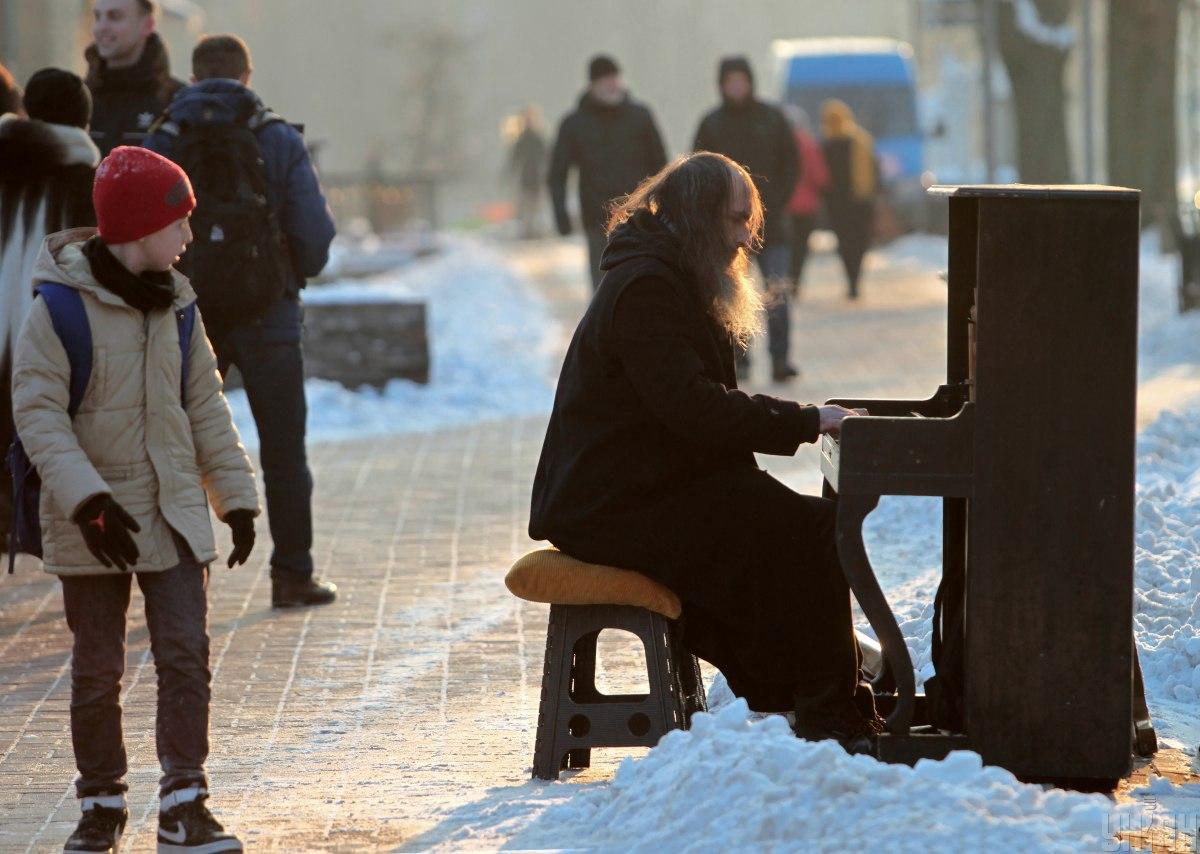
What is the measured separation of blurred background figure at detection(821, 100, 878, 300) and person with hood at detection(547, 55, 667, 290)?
798 cm

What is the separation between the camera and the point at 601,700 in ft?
16.6

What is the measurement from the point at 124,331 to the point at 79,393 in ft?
0.52

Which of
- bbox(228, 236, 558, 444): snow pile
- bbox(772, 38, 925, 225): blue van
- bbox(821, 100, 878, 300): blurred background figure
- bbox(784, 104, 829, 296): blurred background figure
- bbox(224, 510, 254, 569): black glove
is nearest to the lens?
bbox(224, 510, 254, 569): black glove

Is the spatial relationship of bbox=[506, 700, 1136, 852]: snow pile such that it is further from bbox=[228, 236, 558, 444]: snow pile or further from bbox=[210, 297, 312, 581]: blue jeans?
bbox=[228, 236, 558, 444]: snow pile

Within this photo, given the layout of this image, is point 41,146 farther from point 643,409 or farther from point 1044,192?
point 1044,192

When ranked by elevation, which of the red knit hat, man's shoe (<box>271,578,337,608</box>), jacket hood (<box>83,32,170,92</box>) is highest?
jacket hood (<box>83,32,170,92</box>)

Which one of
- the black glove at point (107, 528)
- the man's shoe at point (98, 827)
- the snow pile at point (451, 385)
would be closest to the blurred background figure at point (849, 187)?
the snow pile at point (451, 385)

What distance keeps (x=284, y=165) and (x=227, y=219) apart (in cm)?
29

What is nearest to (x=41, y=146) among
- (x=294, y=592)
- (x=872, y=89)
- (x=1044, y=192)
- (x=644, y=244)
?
(x=294, y=592)

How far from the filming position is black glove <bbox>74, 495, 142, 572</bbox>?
4.30 metres

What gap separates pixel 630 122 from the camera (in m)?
13.0

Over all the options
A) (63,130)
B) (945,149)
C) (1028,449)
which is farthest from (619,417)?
(945,149)

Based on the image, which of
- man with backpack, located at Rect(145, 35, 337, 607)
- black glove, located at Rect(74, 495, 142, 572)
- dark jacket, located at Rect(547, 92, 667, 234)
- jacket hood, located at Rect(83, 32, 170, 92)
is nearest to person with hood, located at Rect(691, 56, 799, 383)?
dark jacket, located at Rect(547, 92, 667, 234)

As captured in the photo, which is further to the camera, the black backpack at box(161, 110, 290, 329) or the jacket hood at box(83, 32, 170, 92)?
the jacket hood at box(83, 32, 170, 92)
